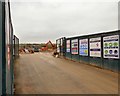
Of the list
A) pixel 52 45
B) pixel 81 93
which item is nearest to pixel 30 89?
pixel 81 93

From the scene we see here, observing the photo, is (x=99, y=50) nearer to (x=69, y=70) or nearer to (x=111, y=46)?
(x=111, y=46)

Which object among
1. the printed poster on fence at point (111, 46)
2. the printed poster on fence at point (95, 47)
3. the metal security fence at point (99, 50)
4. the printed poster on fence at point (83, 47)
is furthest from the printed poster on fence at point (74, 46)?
the printed poster on fence at point (111, 46)

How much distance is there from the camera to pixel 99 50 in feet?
65.3

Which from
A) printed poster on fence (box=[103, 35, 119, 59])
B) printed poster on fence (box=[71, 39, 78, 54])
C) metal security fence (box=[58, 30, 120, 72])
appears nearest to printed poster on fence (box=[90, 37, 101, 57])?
metal security fence (box=[58, 30, 120, 72])

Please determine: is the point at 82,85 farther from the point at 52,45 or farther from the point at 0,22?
the point at 52,45

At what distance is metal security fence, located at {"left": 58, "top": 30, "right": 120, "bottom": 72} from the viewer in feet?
55.7

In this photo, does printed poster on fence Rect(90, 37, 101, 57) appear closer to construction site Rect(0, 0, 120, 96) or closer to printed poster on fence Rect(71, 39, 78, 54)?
construction site Rect(0, 0, 120, 96)

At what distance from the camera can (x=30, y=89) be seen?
10312mm

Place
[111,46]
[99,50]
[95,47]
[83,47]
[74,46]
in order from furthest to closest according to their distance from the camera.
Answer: [74,46] < [83,47] < [95,47] < [99,50] < [111,46]

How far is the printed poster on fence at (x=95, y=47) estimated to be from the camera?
2000 centimetres

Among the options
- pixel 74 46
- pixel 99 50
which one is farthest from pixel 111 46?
pixel 74 46

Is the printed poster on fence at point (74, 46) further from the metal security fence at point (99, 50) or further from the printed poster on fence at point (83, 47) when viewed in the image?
the printed poster on fence at point (83, 47)

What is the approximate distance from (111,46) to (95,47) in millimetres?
3299

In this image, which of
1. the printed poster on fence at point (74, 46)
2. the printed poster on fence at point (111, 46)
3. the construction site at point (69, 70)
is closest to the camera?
the construction site at point (69, 70)
